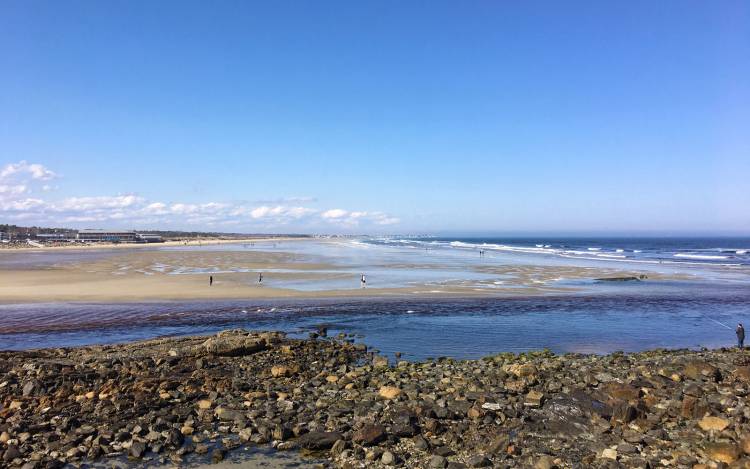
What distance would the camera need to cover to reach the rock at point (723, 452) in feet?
23.9

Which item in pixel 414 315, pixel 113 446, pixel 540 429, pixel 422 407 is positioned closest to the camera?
pixel 113 446

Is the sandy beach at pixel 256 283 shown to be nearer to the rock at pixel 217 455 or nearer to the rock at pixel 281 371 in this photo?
the rock at pixel 281 371

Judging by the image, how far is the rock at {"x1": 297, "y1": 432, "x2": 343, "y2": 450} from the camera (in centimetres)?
836

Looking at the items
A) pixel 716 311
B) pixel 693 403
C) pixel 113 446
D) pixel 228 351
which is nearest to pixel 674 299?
pixel 716 311

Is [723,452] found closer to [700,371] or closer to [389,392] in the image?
[700,371]

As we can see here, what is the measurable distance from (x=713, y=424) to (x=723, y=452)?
113cm

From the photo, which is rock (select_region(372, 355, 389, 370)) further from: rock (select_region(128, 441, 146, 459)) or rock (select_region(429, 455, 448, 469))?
rock (select_region(128, 441, 146, 459))

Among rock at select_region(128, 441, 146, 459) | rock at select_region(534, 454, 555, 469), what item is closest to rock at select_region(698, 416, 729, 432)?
rock at select_region(534, 454, 555, 469)

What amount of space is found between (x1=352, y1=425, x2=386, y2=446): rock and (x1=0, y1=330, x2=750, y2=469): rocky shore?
36 millimetres

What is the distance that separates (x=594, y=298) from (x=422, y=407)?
23471 mm

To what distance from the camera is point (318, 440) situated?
27.7ft

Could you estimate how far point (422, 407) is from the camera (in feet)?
32.2

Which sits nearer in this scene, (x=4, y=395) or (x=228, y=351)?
(x=4, y=395)

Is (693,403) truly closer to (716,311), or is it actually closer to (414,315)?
(414,315)
